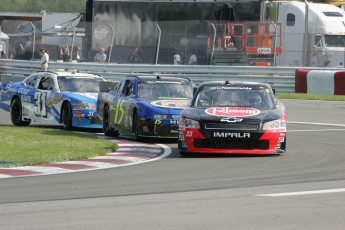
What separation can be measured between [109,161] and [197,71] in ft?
64.1

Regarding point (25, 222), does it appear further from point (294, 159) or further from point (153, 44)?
point (153, 44)

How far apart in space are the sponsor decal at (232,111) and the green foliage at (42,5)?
278 feet

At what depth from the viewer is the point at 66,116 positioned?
844 inches

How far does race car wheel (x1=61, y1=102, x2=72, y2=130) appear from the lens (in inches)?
834

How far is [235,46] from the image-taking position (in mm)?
35781

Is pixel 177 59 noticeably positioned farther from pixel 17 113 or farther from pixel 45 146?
pixel 45 146

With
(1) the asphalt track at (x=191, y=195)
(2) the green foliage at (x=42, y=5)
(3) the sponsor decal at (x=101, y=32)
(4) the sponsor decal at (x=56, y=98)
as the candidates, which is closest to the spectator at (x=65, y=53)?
(3) the sponsor decal at (x=101, y=32)

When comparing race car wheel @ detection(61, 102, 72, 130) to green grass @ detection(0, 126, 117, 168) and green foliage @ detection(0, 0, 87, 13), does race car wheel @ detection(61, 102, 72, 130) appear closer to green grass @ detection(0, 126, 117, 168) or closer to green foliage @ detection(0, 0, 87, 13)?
green grass @ detection(0, 126, 117, 168)

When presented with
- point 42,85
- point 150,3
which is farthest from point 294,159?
point 150,3

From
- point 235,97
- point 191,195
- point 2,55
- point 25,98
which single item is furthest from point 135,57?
point 191,195

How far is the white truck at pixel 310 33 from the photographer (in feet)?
113

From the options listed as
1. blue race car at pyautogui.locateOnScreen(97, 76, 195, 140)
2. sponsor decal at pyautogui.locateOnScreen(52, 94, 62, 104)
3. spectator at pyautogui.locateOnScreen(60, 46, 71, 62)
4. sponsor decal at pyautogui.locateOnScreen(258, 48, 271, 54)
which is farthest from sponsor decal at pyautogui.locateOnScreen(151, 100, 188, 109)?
spectator at pyautogui.locateOnScreen(60, 46, 71, 62)

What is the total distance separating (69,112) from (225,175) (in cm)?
890

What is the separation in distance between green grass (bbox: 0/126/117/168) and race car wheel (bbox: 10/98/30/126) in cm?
173
